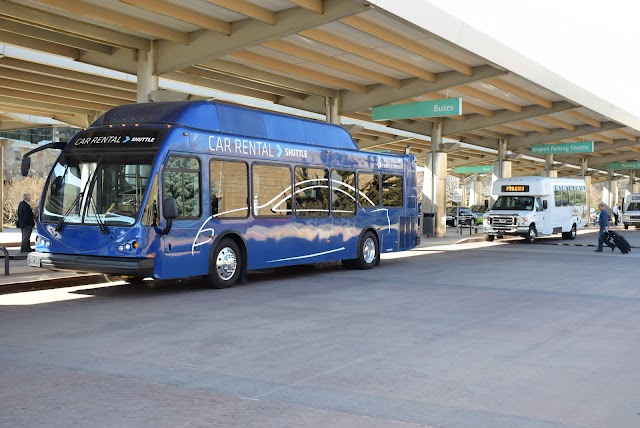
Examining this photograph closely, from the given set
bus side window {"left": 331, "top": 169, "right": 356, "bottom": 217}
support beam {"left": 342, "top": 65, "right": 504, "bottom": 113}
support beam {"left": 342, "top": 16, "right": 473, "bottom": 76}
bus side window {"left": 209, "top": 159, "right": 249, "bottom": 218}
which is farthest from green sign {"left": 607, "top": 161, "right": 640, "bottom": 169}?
bus side window {"left": 209, "top": 159, "right": 249, "bottom": 218}

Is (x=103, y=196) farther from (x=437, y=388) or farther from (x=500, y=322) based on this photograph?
(x=437, y=388)

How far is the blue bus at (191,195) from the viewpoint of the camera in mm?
13141

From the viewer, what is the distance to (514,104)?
1328 inches

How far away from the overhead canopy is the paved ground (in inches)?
276

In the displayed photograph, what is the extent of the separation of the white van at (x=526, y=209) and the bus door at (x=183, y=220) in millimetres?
22131

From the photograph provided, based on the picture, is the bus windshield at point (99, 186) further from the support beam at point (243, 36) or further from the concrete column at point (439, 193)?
the concrete column at point (439, 193)

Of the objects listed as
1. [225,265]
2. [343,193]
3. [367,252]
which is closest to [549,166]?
[367,252]

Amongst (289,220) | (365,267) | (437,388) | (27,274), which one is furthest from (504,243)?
(437,388)

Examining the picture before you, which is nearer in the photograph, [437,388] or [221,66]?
[437,388]

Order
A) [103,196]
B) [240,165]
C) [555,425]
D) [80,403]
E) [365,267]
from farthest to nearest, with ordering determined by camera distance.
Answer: [365,267]
[240,165]
[103,196]
[80,403]
[555,425]

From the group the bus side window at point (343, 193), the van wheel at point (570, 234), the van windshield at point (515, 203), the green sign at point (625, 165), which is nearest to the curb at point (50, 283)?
the bus side window at point (343, 193)

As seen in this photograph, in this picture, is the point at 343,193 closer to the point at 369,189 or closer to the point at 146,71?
the point at 369,189

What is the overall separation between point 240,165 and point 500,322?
6.51 m

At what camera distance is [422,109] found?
27.0 metres
